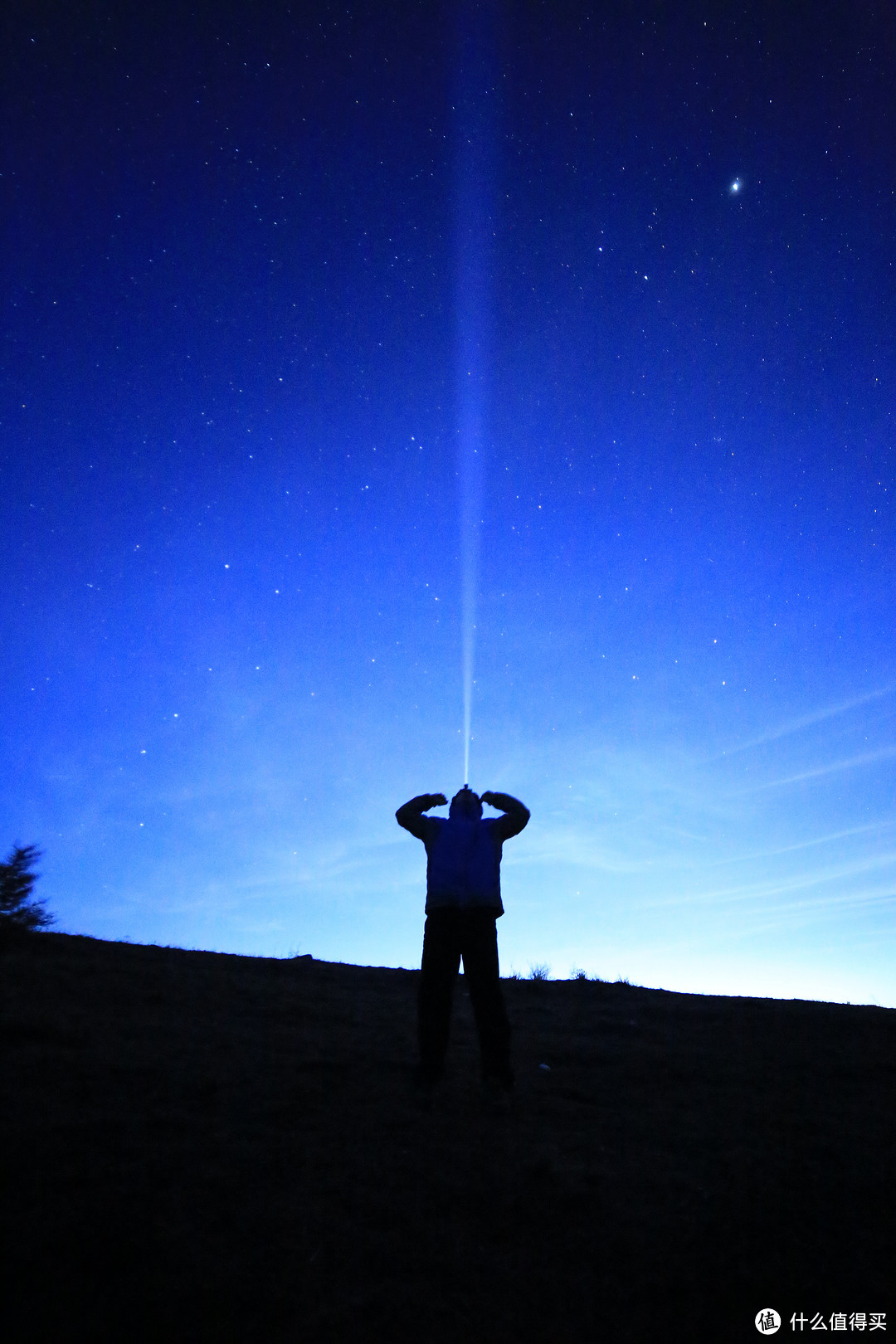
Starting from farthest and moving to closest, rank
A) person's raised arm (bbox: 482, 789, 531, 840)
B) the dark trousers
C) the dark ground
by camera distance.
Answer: person's raised arm (bbox: 482, 789, 531, 840), the dark trousers, the dark ground

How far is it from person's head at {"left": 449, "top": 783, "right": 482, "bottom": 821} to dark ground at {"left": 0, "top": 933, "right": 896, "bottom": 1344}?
226 cm

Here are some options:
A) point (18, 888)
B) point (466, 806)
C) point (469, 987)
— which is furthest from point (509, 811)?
point (18, 888)

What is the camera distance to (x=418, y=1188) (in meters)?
4.18

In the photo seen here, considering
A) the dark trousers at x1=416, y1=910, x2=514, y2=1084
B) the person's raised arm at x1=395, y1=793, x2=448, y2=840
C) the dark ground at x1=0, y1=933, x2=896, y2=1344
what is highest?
the person's raised arm at x1=395, y1=793, x2=448, y2=840

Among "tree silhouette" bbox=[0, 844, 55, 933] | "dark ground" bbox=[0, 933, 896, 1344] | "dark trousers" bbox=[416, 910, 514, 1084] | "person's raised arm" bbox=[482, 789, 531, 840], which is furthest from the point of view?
"tree silhouette" bbox=[0, 844, 55, 933]

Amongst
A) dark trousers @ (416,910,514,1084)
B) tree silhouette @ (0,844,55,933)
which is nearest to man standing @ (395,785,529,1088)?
dark trousers @ (416,910,514,1084)

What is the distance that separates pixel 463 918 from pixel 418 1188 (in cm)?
244

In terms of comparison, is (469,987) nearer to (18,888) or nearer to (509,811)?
(509,811)

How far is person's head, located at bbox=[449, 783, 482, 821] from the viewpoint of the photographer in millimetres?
7180

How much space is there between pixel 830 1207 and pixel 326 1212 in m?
2.71

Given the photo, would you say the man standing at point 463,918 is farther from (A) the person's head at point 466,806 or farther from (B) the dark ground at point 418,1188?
(B) the dark ground at point 418,1188

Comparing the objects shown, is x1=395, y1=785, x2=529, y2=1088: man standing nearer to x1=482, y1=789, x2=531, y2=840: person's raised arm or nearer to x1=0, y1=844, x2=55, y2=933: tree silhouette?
x1=482, y1=789, x2=531, y2=840: person's raised arm

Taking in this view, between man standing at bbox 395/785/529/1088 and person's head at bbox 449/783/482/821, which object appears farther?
person's head at bbox 449/783/482/821

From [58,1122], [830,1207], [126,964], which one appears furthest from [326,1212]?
[126,964]
